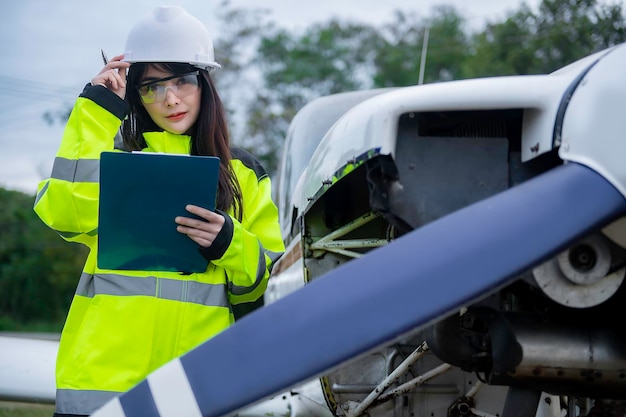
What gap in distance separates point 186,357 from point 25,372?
3949mm

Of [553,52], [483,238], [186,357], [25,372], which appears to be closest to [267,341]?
[186,357]

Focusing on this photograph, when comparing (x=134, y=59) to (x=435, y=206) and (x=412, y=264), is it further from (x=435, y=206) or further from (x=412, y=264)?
(x=412, y=264)

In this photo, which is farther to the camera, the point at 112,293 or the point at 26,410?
the point at 26,410

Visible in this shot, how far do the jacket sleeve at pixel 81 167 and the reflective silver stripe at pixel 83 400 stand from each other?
46 cm

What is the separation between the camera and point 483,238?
6.91 feet

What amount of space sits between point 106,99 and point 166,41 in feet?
1.02

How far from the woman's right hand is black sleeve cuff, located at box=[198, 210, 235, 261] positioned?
1.63 ft

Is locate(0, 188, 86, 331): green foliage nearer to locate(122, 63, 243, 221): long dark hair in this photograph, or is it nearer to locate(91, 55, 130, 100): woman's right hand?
locate(122, 63, 243, 221): long dark hair

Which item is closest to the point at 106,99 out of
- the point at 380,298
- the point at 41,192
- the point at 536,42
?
the point at 41,192

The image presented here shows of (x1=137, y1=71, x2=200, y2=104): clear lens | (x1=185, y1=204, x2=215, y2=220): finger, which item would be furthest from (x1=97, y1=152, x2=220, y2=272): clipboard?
(x1=137, y1=71, x2=200, y2=104): clear lens

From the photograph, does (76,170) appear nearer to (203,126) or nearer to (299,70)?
(203,126)

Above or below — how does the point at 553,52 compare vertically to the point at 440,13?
below

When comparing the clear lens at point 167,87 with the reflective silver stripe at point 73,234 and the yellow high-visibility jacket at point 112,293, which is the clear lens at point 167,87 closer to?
the yellow high-visibility jacket at point 112,293

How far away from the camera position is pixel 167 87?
3.07 meters
